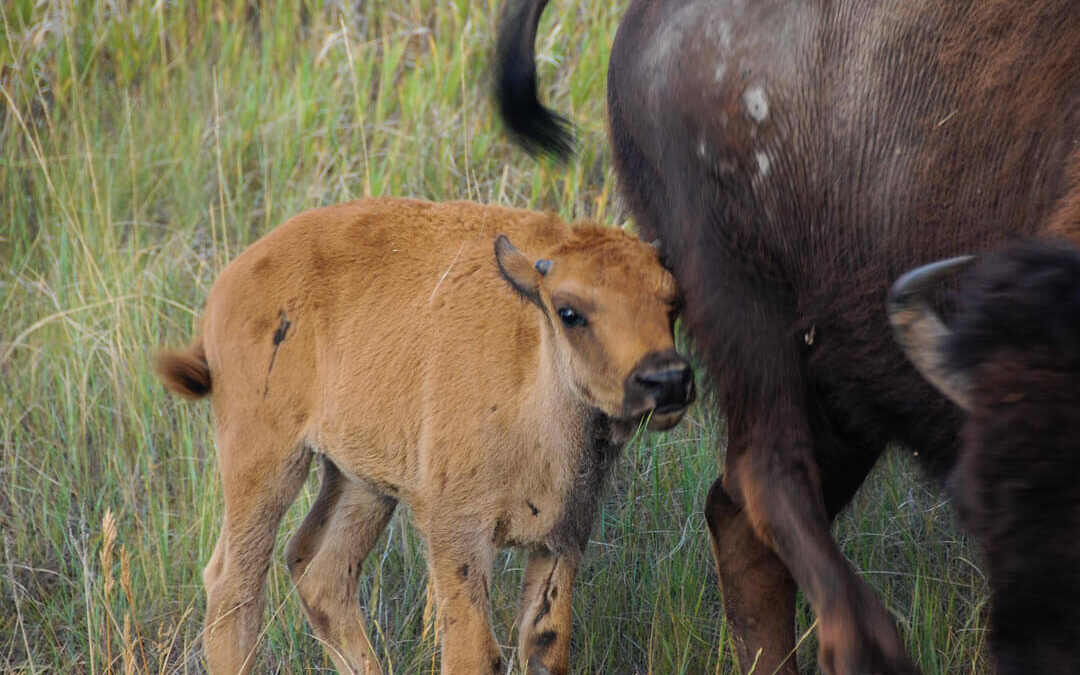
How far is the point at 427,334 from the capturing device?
3852 millimetres

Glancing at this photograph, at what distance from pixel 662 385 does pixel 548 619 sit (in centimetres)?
96

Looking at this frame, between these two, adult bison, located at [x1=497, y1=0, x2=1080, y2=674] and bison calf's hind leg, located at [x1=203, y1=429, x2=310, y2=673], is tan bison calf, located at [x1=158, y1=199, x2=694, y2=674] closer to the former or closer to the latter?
bison calf's hind leg, located at [x1=203, y1=429, x2=310, y2=673]

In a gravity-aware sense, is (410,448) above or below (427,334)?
below

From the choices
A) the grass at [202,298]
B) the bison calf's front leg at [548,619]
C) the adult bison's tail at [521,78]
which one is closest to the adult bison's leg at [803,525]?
the grass at [202,298]

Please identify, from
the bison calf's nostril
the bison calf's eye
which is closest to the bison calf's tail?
the bison calf's eye

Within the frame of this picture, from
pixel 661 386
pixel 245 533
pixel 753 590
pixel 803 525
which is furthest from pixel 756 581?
pixel 245 533

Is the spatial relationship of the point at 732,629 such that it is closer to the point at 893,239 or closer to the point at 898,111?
the point at 893,239

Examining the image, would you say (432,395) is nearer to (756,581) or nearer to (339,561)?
(339,561)

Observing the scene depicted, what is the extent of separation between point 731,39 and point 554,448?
1153mm

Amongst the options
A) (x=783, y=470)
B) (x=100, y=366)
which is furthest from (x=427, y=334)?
(x=100, y=366)

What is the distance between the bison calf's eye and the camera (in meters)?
3.36

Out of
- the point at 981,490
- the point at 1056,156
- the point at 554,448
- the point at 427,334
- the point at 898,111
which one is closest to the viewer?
the point at 981,490

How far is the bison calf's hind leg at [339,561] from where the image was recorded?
13.8 feet

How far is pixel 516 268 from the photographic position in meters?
3.48
